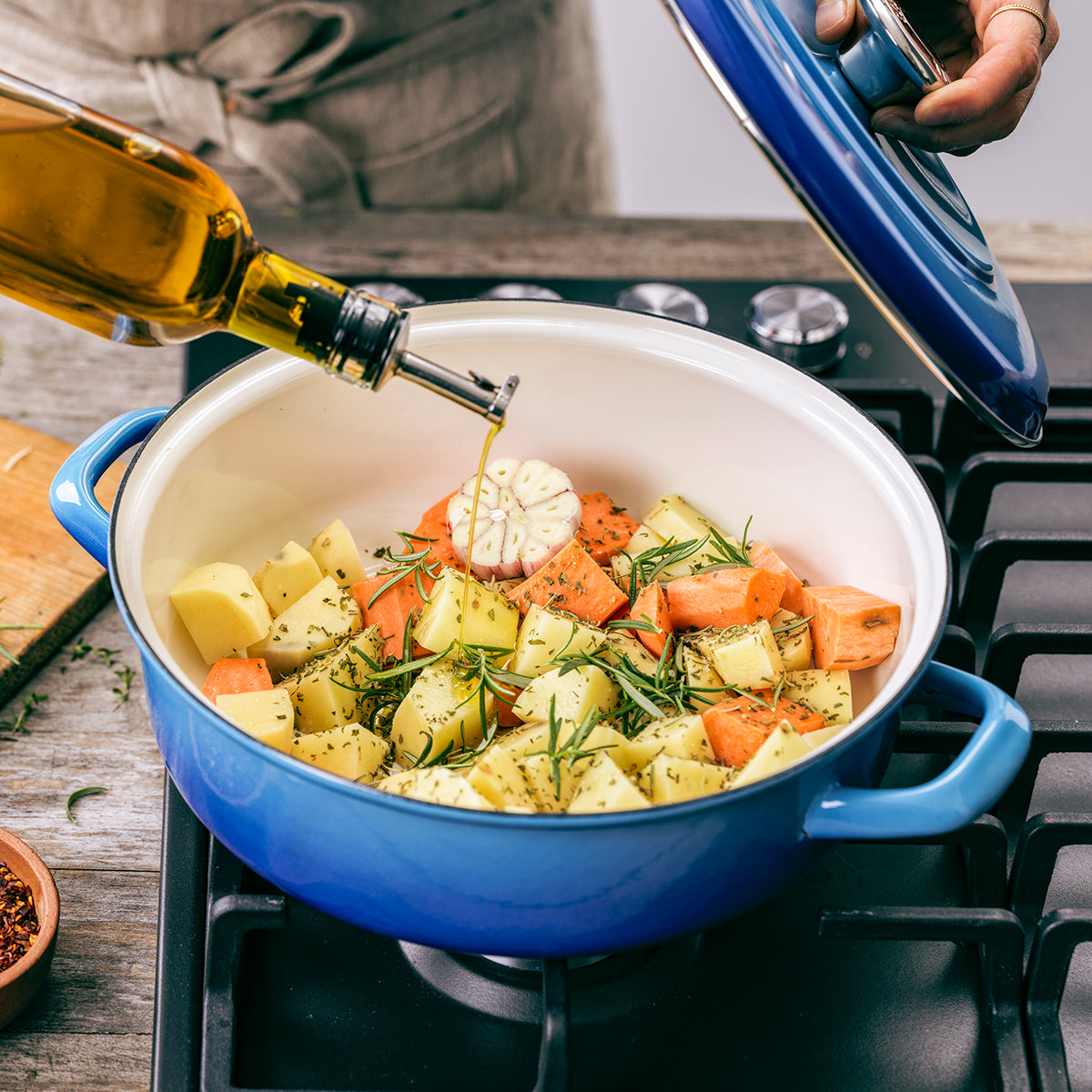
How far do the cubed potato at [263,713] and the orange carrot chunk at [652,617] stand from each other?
329 millimetres

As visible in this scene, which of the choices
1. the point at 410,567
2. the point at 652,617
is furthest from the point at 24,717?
the point at 652,617

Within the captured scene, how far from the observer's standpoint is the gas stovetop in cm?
79

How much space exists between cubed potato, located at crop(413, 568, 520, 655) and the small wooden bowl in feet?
1.18

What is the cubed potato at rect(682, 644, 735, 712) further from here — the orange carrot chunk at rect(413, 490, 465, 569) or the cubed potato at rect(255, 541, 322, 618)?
the cubed potato at rect(255, 541, 322, 618)

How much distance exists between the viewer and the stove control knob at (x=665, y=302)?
139 cm

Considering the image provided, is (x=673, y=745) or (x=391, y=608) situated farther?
(x=391, y=608)

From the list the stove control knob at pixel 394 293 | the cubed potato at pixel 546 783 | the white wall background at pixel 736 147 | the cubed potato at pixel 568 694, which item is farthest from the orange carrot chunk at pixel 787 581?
the white wall background at pixel 736 147

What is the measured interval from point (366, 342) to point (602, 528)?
0.46 m

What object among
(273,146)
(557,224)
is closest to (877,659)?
(557,224)

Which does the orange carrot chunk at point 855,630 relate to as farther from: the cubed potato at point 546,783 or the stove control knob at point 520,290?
the stove control knob at point 520,290

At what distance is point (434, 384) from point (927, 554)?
1.36 feet

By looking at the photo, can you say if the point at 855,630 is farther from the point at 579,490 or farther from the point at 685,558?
the point at 579,490

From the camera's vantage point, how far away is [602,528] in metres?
1.13

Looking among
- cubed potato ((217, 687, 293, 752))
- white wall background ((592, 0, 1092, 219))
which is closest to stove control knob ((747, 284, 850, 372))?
cubed potato ((217, 687, 293, 752))
